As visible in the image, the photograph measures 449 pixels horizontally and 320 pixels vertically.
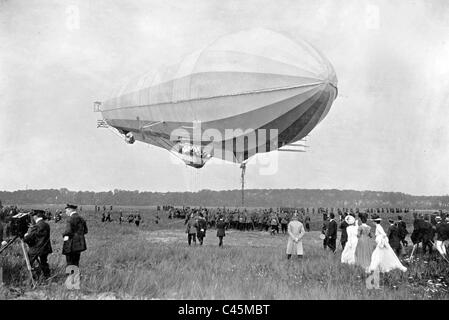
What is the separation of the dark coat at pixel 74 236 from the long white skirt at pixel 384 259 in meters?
5.67

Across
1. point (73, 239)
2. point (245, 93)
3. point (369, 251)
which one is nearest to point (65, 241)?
point (73, 239)

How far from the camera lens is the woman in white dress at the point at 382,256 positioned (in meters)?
8.12

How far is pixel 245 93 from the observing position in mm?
10234

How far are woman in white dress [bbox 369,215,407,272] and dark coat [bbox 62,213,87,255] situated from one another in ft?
18.5

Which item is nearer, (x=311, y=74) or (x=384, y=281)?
(x=384, y=281)

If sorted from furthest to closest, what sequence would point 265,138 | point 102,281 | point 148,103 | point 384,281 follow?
1. point 148,103
2. point 265,138
3. point 384,281
4. point 102,281

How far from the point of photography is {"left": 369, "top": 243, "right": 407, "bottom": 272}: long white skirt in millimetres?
8133

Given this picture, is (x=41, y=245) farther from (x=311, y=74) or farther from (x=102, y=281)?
(x=311, y=74)

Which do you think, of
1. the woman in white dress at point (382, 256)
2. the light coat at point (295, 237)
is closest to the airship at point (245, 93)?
the light coat at point (295, 237)

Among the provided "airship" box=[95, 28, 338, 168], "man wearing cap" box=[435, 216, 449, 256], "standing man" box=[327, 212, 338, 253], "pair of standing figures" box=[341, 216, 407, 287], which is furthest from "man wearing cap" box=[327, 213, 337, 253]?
"airship" box=[95, 28, 338, 168]

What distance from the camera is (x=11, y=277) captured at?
7.16m

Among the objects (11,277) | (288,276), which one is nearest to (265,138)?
(288,276)

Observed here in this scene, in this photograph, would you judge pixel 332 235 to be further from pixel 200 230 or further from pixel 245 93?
pixel 245 93
